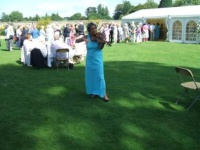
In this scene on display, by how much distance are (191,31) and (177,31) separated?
4.93 feet

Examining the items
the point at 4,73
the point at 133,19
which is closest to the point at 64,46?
the point at 4,73

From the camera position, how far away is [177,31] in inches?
963

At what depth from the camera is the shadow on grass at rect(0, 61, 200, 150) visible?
4547 mm

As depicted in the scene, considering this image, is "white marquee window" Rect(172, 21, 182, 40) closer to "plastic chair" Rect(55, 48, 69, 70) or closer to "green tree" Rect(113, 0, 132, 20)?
"plastic chair" Rect(55, 48, 69, 70)

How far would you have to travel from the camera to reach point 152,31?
26.9 m

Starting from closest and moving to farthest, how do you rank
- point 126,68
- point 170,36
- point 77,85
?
point 77,85, point 126,68, point 170,36

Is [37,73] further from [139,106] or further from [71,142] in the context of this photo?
[71,142]

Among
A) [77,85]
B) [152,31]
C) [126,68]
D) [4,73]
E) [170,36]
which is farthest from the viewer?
[152,31]

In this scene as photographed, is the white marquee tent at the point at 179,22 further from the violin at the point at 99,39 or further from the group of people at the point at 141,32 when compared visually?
the violin at the point at 99,39

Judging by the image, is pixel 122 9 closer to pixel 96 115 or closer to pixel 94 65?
pixel 94 65

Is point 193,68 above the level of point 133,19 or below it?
below

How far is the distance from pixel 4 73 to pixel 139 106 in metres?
6.00

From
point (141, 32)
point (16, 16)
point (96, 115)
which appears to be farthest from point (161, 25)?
point (16, 16)

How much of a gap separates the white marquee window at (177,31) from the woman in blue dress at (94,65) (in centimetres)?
1893
